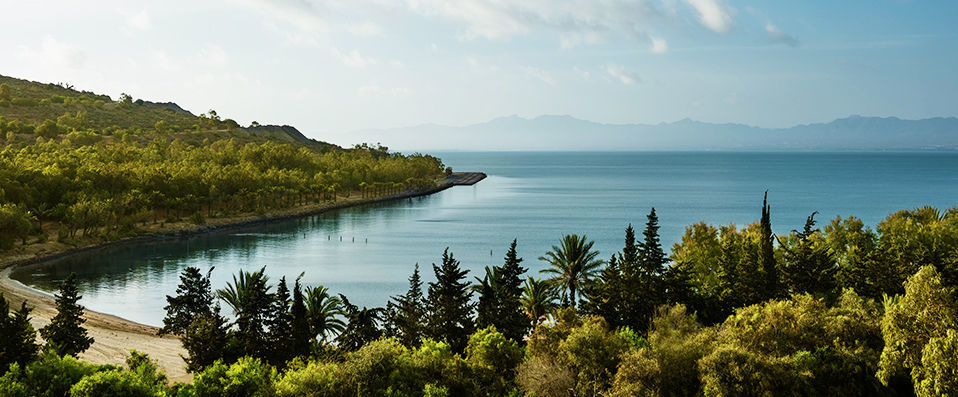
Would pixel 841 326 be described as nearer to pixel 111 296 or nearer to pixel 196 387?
pixel 196 387

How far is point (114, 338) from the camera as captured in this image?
49438mm

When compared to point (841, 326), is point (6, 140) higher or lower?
higher

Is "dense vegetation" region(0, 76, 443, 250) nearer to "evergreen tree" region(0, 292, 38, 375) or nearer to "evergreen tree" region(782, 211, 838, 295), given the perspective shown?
"evergreen tree" region(0, 292, 38, 375)

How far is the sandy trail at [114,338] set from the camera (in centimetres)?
4258

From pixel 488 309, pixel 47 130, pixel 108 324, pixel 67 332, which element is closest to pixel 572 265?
pixel 488 309

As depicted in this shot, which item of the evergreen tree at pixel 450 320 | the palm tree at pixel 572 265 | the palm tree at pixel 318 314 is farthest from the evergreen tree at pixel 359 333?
the palm tree at pixel 572 265

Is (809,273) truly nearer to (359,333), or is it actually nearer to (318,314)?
(359,333)

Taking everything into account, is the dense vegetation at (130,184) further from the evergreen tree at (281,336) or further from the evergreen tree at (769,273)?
the evergreen tree at (769,273)

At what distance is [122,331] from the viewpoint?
5322 cm

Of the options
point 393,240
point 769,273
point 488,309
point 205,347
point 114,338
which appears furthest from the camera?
point 393,240

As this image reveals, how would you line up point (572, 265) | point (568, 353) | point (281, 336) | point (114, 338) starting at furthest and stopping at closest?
point (572, 265) < point (114, 338) < point (281, 336) < point (568, 353)

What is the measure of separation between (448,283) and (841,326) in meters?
21.0

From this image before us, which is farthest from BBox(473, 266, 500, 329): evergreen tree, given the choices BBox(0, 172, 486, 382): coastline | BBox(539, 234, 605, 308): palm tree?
BBox(0, 172, 486, 382): coastline

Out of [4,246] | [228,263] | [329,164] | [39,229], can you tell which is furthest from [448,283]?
[329,164]
